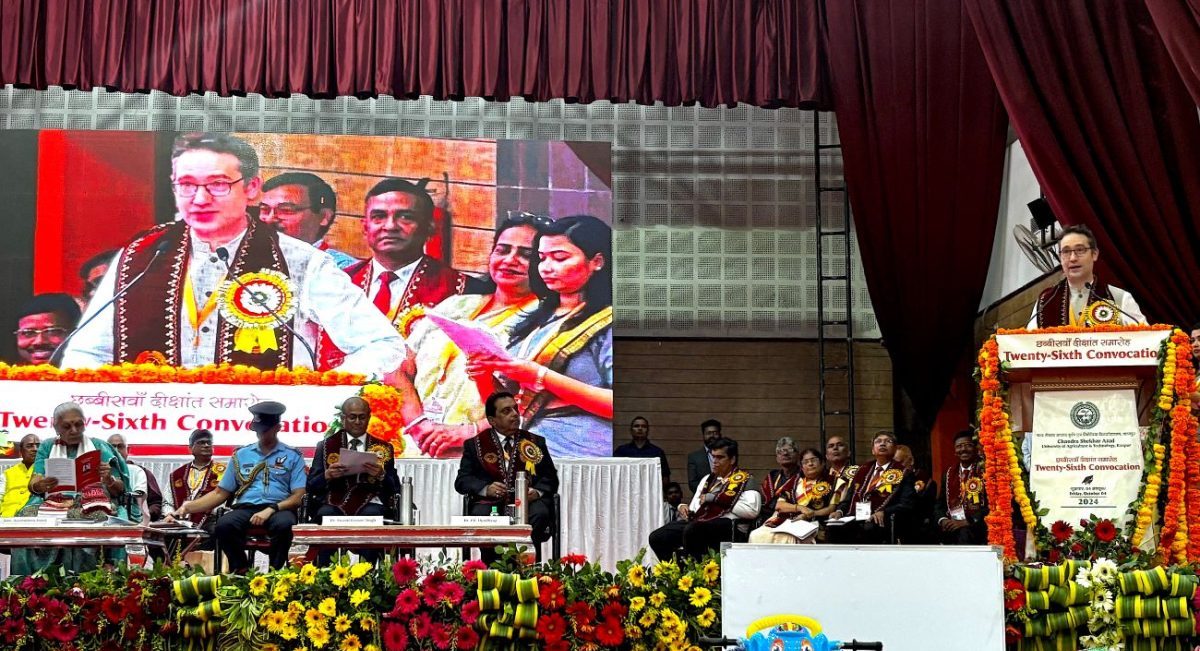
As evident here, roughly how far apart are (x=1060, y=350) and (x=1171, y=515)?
0.69 meters

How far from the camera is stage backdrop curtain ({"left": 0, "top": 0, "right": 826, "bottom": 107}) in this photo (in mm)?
9562

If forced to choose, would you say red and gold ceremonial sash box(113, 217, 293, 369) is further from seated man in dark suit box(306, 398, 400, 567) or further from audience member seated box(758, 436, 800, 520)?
audience member seated box(758, 436, 800, 520)

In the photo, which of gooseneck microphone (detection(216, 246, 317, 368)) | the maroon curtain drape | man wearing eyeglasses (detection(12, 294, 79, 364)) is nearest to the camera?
the maroon curtain drape

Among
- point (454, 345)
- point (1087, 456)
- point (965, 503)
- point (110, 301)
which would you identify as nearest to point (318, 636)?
point (1087, 456)

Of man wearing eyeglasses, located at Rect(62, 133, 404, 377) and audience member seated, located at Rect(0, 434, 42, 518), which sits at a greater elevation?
man wearing eyeglasses, located at Rect(62, 133, 404, 377)

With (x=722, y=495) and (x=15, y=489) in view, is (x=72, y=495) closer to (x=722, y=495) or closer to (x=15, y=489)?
(x=15, y=489)

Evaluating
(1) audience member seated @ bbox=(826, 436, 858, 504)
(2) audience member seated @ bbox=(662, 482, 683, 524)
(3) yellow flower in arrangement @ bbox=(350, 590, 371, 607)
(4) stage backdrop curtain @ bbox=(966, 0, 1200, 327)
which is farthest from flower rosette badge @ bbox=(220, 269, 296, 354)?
(3) yellow flower in arrangement @ bbox=(350, 590, 371, 607)

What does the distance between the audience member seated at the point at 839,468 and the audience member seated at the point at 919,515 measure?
0.98 feet

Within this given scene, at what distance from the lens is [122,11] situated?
9602 millimetres

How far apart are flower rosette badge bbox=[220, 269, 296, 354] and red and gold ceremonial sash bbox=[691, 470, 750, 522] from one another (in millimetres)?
3272

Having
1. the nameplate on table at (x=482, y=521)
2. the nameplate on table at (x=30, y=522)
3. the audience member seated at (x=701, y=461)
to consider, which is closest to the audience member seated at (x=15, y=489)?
the nameplate on table at (x=30, y=522)

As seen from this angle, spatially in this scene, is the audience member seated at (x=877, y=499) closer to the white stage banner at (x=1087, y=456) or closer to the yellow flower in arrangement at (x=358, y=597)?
the white stage banner at (x=1087, y=456)

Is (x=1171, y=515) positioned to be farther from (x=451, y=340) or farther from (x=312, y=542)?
(x=451, y=340)

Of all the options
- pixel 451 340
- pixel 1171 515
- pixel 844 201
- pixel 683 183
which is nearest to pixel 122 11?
pixel 451 340
